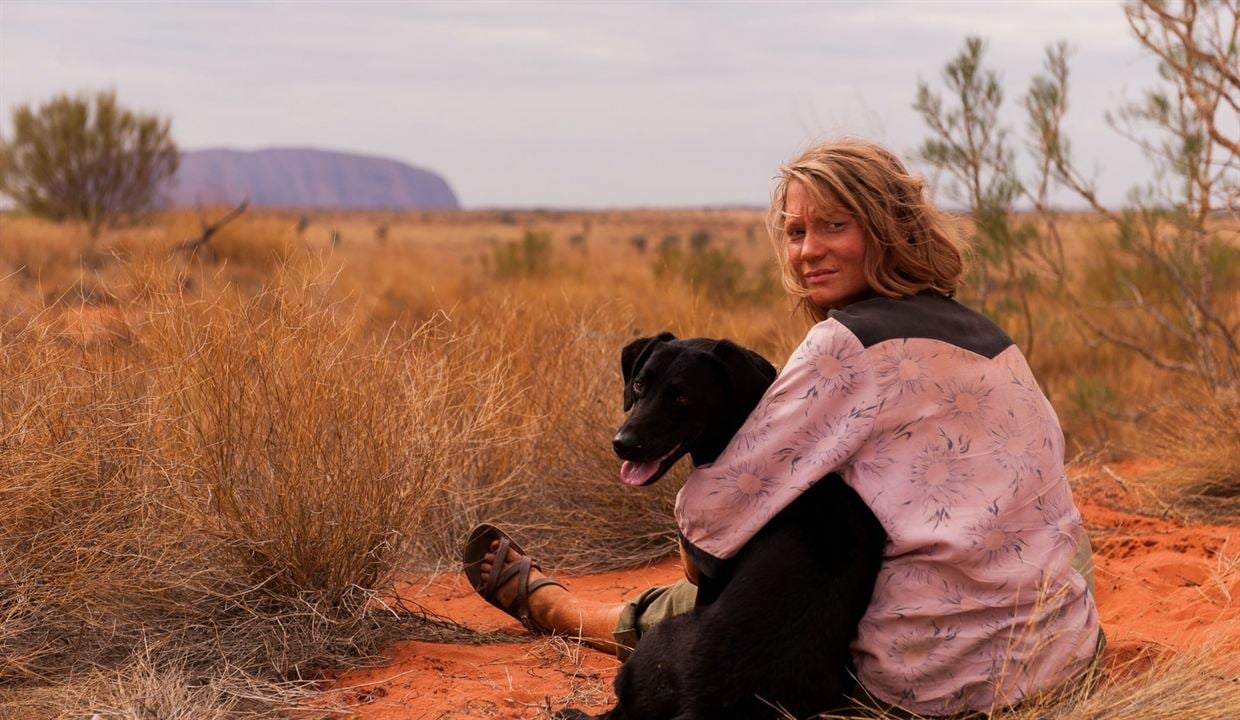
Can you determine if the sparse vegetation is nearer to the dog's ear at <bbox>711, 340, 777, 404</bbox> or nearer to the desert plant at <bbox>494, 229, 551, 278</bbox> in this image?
the dog's ear at <bbox>711, 340, 777, 404</bbox>

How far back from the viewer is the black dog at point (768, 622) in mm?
2723

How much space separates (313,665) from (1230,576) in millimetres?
3265

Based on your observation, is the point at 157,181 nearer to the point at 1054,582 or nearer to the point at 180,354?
the point at 180,354

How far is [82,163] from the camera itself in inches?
833

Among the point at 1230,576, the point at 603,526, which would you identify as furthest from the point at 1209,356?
the point at 603,526

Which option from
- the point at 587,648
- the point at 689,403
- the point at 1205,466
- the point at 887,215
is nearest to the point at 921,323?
the point at 887,215

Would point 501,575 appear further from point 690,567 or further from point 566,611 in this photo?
point 690,567

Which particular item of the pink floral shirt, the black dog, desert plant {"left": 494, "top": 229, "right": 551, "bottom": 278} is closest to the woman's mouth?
the pink floral shirt

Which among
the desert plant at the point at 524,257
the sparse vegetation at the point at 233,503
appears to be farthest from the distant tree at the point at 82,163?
the sparse vegetation at the point at 233,503

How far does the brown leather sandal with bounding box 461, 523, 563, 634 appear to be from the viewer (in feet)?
14.3

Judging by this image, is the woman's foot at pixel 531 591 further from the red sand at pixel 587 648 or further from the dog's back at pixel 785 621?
the dog's back at pixel 785 621

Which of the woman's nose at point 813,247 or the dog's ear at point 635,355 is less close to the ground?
the woman's nose at point 813,247

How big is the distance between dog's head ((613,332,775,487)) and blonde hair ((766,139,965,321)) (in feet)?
1.32

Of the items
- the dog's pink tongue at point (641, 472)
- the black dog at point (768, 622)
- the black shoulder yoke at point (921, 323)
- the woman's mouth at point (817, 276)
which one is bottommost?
the black dog at point (768, 622)
